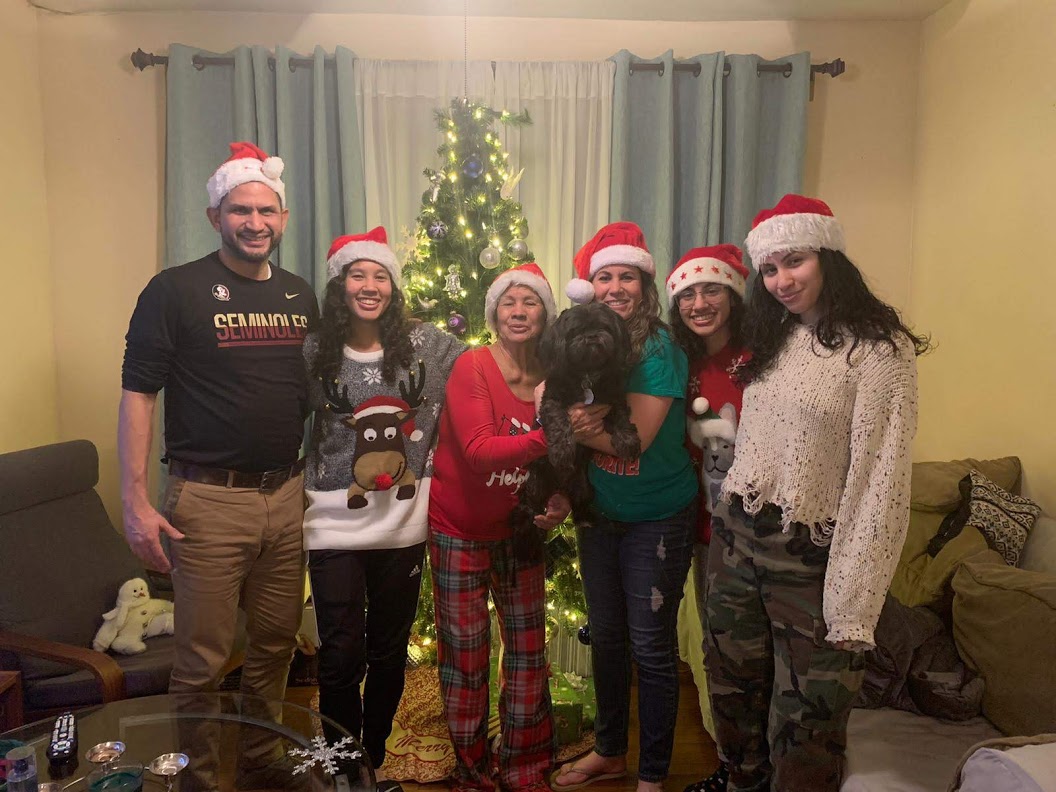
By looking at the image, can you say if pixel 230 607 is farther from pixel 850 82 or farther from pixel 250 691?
pixel 850 82

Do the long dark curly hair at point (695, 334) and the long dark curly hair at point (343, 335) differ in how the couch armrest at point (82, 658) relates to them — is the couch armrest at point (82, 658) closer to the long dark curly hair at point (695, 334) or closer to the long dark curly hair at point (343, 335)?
the long dark curly hair at point (343, 335)

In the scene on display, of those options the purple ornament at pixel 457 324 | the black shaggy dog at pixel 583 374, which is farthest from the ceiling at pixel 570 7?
the black shaggy dog at pixel 583 374

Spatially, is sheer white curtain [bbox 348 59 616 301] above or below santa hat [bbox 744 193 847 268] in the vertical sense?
above

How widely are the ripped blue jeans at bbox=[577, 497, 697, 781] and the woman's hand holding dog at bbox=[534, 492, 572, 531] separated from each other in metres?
0.09

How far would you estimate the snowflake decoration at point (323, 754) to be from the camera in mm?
1550

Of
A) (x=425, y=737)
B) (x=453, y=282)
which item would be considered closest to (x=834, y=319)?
(x=453, y=282)

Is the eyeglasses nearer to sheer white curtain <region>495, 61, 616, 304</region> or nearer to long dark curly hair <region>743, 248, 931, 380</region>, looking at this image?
long dark curly hair <region>743, 248, 931, 380</region>

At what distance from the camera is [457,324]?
251cm

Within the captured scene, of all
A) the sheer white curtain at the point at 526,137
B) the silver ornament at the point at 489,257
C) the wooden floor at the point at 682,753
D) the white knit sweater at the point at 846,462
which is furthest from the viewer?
the sheer white curtain at the point at 526,137

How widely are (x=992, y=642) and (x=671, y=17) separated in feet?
8.49

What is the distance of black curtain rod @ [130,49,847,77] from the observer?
9.39 feet

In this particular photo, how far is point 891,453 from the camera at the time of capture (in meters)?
1.43

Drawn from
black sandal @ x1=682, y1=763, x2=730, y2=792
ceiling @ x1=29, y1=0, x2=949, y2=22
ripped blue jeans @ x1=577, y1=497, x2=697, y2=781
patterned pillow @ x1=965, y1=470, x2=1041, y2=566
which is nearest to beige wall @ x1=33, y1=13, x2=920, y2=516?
ceiling @ x1=29, y1=0, x2=949, y2=22

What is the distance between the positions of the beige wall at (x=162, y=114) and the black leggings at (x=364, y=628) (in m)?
1.79
